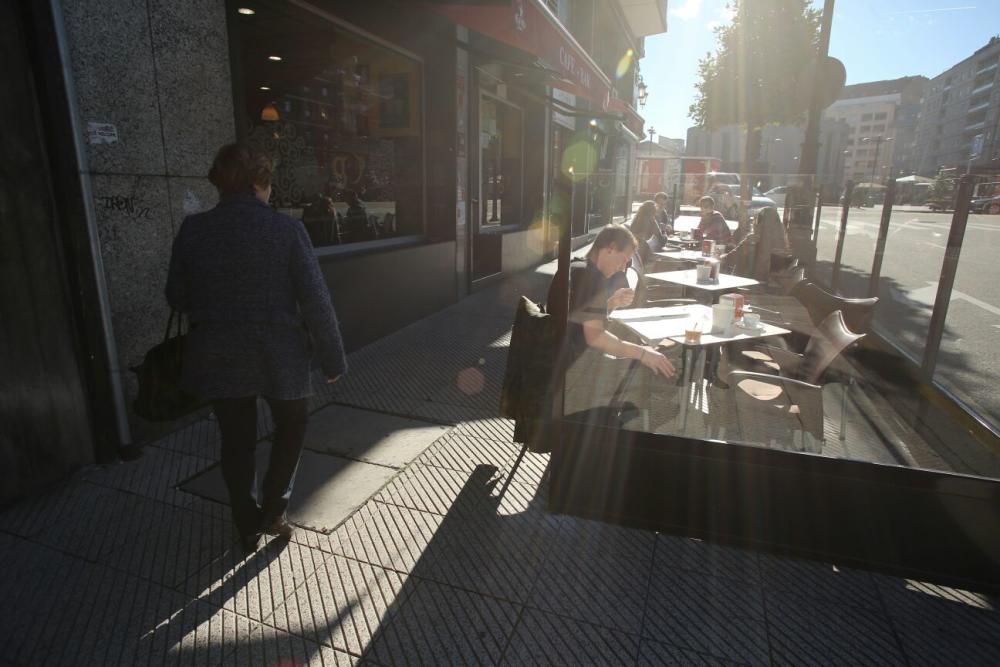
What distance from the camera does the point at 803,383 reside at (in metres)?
3.23

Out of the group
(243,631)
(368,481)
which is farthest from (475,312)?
(243,631)

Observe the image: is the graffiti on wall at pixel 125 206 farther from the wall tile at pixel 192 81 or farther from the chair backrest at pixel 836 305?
the chair backrest at pixel 836 305

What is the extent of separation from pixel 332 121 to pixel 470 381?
133 inches

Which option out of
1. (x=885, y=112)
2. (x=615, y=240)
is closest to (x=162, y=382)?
(x=615, y=240)

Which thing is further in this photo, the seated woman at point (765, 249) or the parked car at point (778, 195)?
the parked car at point (778, 195)

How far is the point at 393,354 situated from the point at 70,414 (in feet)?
9.70

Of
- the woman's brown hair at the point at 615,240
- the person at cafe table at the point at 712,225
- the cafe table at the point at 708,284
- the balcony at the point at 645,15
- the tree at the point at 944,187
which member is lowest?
the cafe table at the point at 708,284

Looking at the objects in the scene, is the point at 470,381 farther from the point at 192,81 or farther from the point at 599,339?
the point at 192,81

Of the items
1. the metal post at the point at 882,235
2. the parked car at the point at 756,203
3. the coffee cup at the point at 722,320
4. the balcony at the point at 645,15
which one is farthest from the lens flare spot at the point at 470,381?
the balcony at the point at 645,15

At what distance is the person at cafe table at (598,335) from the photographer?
3.23 metres

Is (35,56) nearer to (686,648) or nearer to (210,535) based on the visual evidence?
(210,535)

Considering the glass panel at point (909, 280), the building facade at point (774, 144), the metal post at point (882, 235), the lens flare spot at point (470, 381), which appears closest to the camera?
the lens flare spot at point (470, 381)

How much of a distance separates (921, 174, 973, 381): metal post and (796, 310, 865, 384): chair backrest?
4.03ft

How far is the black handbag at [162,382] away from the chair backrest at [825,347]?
3349 mm
